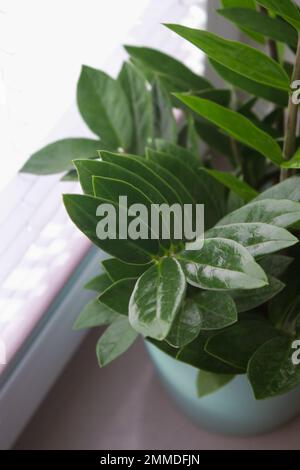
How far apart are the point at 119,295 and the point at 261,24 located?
0.25 metres

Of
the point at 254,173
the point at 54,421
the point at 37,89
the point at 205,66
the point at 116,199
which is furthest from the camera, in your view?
the point at 205,66

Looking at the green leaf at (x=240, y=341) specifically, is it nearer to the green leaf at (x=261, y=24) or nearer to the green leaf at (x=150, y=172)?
the green leaf at (x=150, y=172)

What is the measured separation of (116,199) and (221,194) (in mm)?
199

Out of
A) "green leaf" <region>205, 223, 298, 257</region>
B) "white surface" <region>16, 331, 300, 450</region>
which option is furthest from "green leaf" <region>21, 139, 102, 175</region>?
"white surface" <region>16, 331, 300, 450</region>

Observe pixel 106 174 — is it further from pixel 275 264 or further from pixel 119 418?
pixel 119 418

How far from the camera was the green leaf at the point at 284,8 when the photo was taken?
1.33 feet

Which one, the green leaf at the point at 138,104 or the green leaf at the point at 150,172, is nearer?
the green leaf at the point at 150,172

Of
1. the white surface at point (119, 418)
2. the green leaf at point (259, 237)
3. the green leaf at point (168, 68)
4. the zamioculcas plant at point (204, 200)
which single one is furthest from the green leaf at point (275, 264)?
the white surface at point (119, 418)

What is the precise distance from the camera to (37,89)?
1.85ft

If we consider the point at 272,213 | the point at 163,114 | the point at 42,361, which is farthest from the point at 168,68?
the point at 42,361

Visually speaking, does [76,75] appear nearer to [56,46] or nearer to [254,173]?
[56,46]

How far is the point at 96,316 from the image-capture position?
22.1 inches

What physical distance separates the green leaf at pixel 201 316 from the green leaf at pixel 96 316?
0.13m

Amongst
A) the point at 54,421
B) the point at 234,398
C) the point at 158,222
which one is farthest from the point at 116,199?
the point at 54,421
